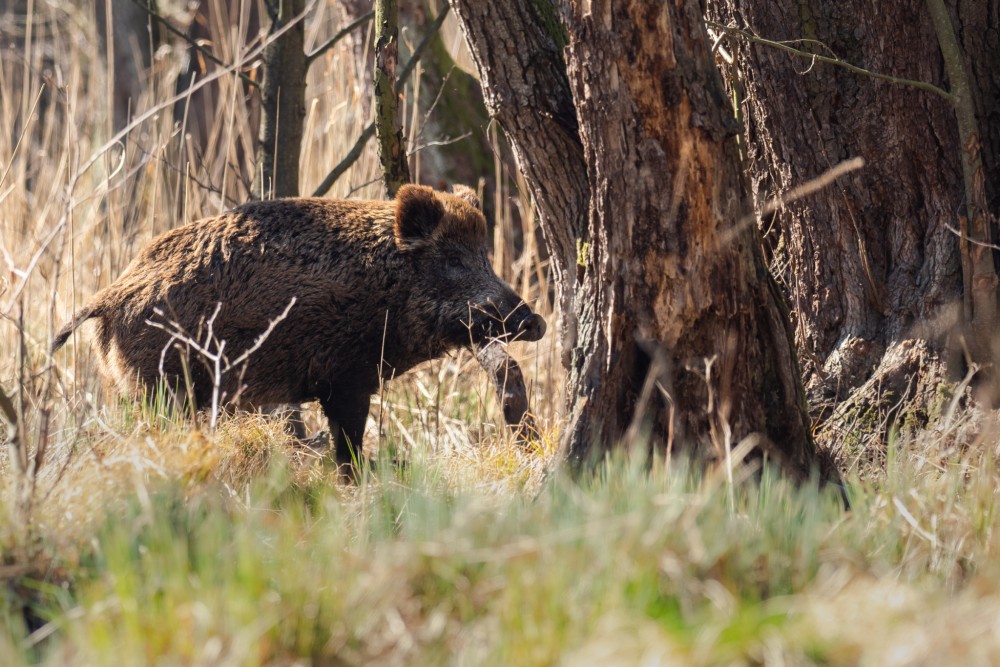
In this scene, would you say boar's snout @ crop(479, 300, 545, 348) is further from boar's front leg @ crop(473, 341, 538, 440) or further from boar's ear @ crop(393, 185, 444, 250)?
boar's ear @ crop(393, 185, 444, 250)

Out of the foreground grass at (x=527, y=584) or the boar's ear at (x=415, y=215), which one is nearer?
the foreground grass at (x=527, y=584)

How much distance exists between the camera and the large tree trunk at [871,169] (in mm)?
3699

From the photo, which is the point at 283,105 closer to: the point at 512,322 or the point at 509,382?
the point at 512,322

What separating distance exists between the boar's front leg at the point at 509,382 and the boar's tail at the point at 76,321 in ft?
4.79

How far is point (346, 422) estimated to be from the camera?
164 inches

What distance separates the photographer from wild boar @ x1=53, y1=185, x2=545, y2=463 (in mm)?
3924

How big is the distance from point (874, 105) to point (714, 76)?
0.97 meters

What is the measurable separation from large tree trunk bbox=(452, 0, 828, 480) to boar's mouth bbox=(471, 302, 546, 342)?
801mm

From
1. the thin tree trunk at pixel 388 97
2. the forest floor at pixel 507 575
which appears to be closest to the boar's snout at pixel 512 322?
the thin tree trunk at pixel 388 97

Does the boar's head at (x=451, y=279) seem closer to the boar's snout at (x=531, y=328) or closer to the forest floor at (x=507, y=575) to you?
the boar's snout at (x=531, y=328)

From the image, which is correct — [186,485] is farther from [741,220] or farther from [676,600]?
[741,220]

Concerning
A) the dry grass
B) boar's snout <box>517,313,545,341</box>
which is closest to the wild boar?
boar's snout <box>517,313,545,341</box>

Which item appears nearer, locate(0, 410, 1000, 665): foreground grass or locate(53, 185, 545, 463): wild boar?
locate(0, 410, 1000, 665): foreground grass

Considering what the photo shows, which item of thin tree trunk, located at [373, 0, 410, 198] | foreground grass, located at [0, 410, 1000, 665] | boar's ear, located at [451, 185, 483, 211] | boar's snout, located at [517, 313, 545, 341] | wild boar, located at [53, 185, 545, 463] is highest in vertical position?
thin tree trunk, located at [373, 0, 410, 198]
